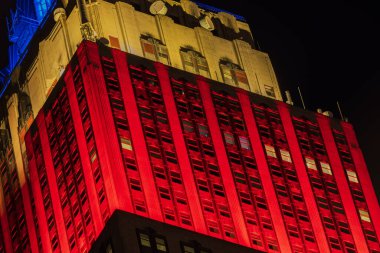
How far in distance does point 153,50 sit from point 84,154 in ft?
74.7

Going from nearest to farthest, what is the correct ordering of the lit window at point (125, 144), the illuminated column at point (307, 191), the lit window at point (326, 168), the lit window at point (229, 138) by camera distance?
the lit window at point (125, 144) < the illuminated column at point (307, 191) < the lit window at point (229, 138) < the lit window at point (326, 168)

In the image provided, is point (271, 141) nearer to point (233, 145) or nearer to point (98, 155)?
point (233, 145)

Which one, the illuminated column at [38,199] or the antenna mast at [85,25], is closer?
the illuminated column at [38,199]

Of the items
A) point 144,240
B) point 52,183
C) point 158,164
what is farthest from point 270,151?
point 144,240

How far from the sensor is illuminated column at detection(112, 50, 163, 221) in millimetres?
173875

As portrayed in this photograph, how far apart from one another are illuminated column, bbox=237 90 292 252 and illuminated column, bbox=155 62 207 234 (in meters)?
10.5

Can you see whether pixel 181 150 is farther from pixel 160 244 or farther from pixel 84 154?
pixel 160 244

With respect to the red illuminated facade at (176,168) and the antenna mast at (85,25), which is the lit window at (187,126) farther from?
the antenna mast at (85,25)

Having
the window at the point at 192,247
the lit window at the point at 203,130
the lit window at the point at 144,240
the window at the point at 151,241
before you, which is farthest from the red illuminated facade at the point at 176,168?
the lit window at the point at 144,240

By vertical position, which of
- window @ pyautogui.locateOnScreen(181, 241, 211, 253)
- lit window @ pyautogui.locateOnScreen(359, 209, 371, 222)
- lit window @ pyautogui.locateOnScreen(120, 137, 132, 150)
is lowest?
window @ pyautogui.locateOnScreen(181, 241, 211, 253)

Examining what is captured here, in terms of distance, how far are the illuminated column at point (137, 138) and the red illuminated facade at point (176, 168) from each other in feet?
0.53

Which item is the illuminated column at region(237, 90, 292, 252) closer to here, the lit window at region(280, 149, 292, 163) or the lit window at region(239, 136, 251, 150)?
the lit window at region(239, 136, 251, 150)

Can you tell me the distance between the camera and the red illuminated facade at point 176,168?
17625cm

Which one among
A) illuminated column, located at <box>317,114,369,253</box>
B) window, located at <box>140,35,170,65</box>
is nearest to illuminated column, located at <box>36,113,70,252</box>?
window, located at <box>140,35,170,65</box>
